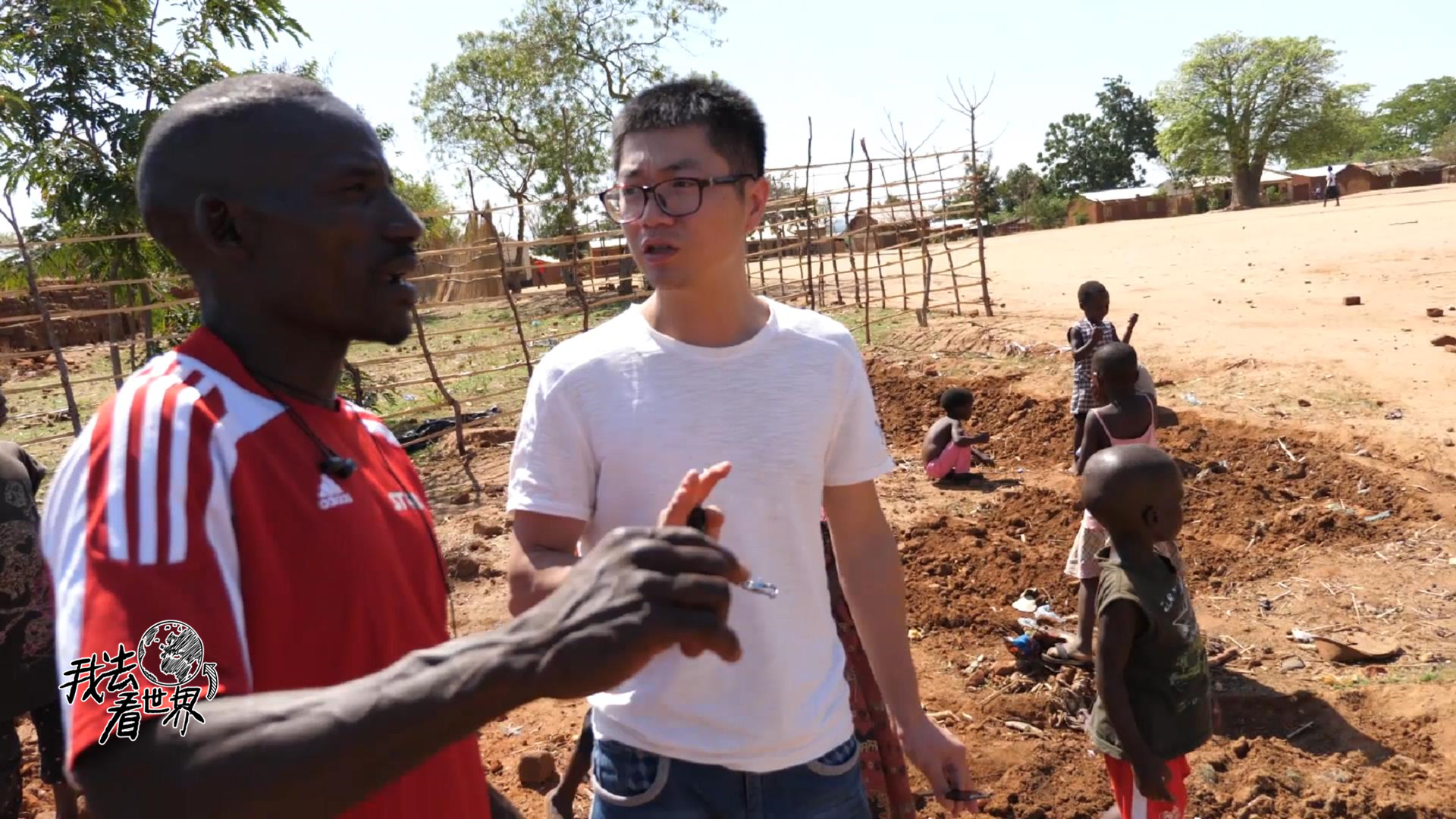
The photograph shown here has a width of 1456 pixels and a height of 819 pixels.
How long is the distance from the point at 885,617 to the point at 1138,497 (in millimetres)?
983

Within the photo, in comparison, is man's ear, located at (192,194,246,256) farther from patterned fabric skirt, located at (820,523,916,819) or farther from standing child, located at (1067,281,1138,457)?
standing child, located at (1067,281,1138,457)

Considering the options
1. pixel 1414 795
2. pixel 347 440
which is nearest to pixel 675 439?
pixel 347 440

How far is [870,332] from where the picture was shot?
13.9 metres

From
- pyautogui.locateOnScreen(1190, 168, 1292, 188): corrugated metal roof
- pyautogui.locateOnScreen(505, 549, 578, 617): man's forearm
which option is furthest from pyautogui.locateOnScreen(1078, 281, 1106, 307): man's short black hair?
pyautogui.locateOnScreen(1190, 168, 1292, 188): corrugated metal roof

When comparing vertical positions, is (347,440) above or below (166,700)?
above

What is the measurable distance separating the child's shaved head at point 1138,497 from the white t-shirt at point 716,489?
1.16 metres

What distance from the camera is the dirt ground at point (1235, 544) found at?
3695 millimetres

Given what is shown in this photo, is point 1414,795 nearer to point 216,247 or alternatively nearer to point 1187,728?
point 1187,728

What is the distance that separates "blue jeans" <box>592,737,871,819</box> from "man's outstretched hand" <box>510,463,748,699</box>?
32.4 inches

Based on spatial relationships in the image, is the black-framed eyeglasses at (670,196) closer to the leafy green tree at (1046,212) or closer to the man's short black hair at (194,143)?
the man's short black hair at (194,143)

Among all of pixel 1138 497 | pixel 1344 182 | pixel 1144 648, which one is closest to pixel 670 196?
pixel 1138 497

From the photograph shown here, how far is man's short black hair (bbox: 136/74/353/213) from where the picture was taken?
1.15 m

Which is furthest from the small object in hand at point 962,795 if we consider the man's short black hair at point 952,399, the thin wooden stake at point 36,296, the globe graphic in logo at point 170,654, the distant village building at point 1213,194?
the distant village building at point 1213,194

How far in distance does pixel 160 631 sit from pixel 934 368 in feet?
33.4
